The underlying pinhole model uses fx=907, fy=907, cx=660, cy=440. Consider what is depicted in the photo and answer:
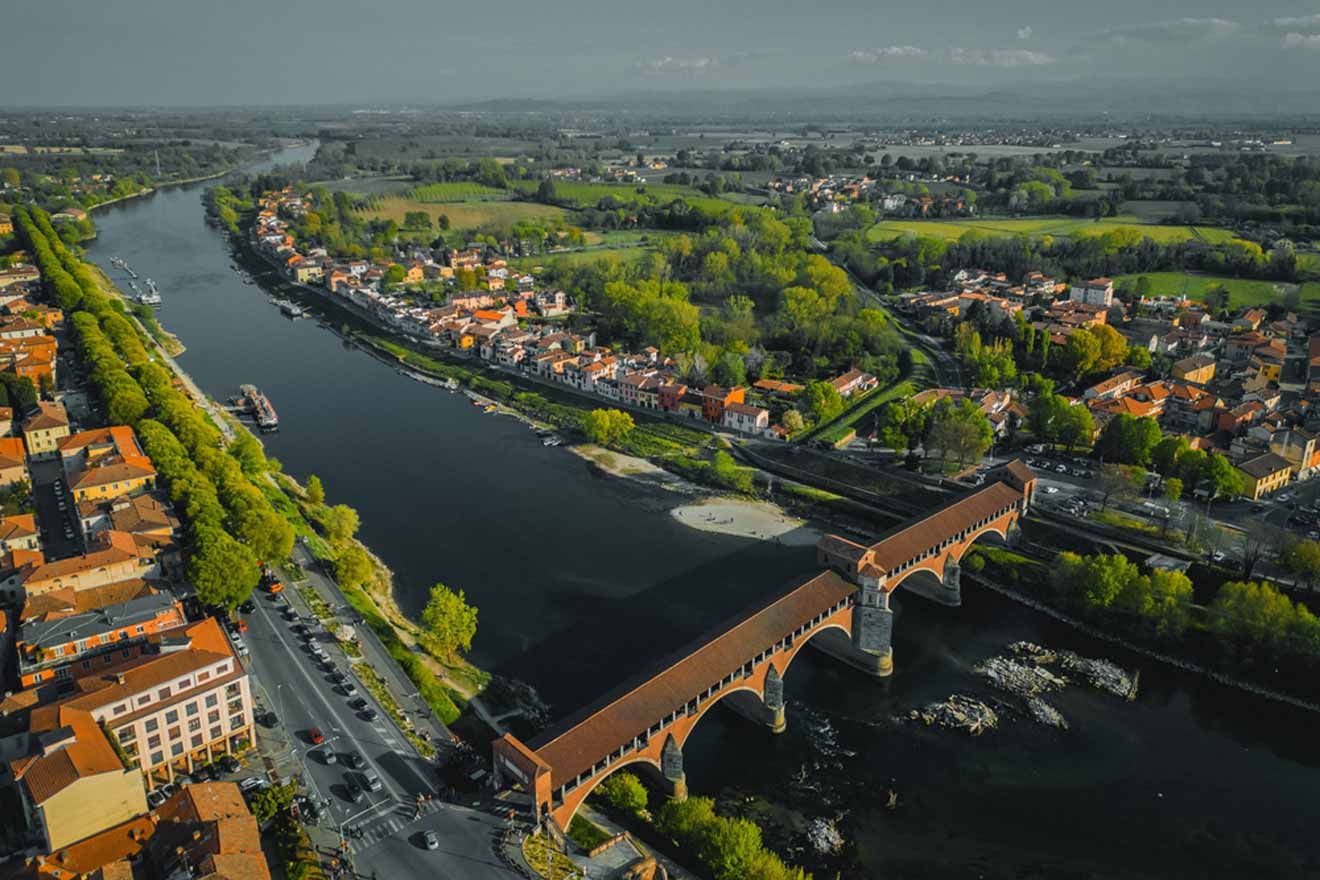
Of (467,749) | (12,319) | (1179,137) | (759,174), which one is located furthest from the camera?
(1179,137)

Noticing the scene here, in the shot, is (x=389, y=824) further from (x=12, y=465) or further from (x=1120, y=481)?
(x=1120, y=481)

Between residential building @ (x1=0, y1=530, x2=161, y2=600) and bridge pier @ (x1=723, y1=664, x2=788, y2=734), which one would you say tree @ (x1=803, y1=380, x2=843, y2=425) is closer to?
bridge pier @ (x1=723, y1=664, x2=788, y2=734)

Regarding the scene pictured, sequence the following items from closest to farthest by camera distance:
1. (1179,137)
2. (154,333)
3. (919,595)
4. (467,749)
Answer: (467,749)
(919,595)
(154,333)
(1179,137)

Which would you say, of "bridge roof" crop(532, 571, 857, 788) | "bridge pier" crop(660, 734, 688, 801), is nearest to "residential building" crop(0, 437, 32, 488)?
"bridge roof" crop(532, 571, 857, 788)

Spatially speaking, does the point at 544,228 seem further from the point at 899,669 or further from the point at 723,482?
the point at 899,669

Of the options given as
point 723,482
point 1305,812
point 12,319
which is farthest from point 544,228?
point 1305,812

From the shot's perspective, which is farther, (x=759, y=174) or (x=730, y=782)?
(x=759, y=174)

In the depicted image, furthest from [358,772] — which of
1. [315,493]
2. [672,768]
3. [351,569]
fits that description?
[315,493]
